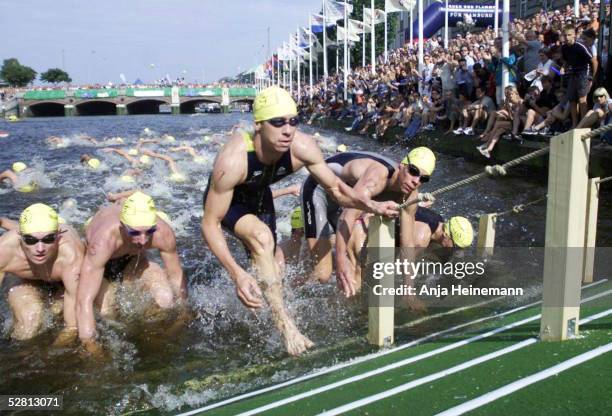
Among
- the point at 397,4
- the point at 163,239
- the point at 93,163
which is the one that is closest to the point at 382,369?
the point at 163,239

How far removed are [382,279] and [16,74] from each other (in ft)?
479

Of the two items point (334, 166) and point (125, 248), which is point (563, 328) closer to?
point (334, 166)

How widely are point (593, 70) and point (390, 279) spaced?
28.4 feet

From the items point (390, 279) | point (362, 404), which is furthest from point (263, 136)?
point (362, 404)

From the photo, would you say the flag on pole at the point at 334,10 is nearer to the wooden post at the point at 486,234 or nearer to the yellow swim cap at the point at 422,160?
the wooden post at the point at 486,234

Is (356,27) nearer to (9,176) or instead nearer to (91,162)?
(91,162)

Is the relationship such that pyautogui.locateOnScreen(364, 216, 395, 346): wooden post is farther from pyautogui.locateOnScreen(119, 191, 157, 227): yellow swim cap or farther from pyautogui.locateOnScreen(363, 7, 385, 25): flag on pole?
pyautogui.locateOnScreen(363, 7, 385, 25): flag on pole

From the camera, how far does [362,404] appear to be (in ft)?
9.73

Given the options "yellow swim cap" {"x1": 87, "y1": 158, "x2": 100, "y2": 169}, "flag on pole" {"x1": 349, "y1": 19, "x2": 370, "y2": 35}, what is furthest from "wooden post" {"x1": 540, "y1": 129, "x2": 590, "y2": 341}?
"flag on pole" {"x1": 349, "y1": 19, "x2": 370, "y2": 35}

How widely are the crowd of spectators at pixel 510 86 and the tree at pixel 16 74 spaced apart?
419ft

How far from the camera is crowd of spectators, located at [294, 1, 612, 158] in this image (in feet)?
35.3

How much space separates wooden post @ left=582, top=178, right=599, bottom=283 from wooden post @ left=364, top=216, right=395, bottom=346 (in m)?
2.43

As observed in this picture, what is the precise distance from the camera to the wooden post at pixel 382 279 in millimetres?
4039

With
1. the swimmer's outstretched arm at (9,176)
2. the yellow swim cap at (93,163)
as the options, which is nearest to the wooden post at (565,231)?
the swimmer's outstretched arm at (9,176)
